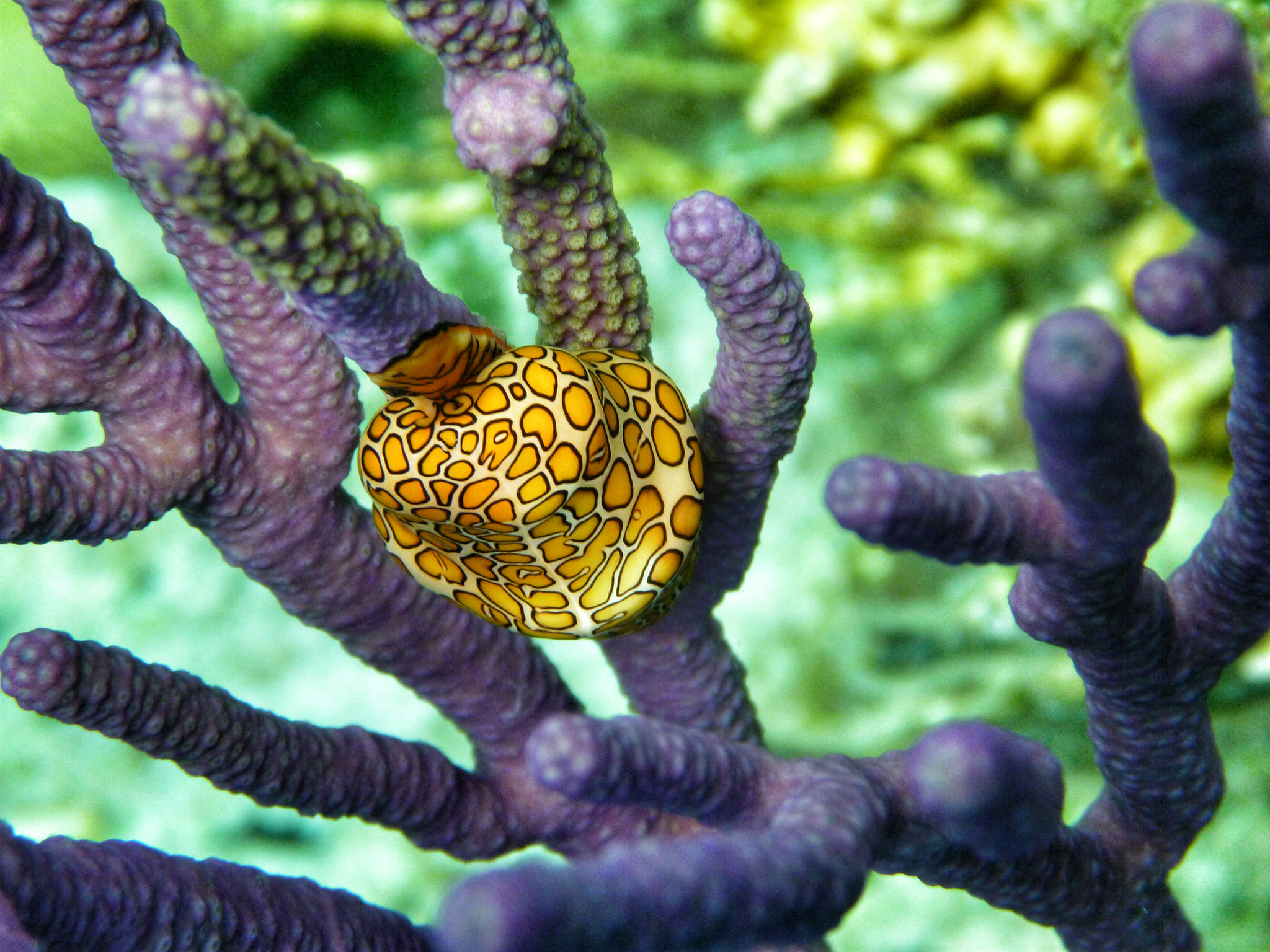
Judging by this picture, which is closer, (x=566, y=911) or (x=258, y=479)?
(x=566, y=911)

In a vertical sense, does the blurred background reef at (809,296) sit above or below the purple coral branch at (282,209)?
above

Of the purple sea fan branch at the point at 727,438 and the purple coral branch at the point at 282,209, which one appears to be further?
the purple sea fan branch at the point at 727,438

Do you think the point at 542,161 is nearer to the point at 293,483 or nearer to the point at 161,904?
the point at 293,483

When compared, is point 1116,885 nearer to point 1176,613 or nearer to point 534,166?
point 1176,613

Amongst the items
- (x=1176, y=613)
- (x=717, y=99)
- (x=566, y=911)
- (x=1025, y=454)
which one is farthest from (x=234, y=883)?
(x=717, y=99)

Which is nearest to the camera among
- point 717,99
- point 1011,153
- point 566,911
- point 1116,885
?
point 566,911

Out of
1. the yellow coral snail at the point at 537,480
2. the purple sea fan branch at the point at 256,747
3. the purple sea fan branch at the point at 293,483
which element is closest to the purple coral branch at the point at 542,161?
the yellow coral snail at the point at 537,480

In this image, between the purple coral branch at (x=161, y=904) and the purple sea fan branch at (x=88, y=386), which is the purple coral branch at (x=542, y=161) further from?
the purple coral branch at (x=161, y=904)
